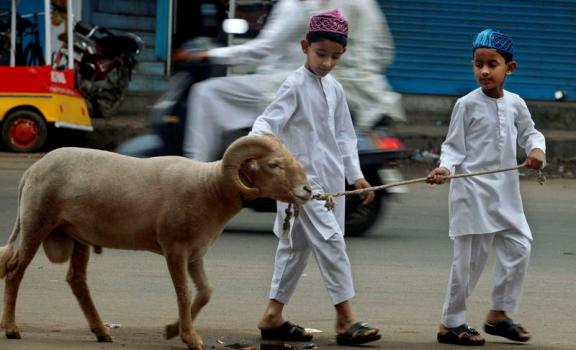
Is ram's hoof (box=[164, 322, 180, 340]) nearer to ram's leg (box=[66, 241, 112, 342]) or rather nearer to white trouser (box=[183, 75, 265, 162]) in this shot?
ram's leg (box=[66, 241, 112, 342])

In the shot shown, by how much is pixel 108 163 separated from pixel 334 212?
1.20 meters

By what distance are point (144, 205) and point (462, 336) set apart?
179 centimetres

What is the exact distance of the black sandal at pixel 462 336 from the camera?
21.0 feet

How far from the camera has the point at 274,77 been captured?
1012 centimetres

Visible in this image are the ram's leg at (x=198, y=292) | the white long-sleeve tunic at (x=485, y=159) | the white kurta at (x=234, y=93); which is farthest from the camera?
the white kurta at (x=234, y=93)

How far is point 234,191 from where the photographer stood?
580cm

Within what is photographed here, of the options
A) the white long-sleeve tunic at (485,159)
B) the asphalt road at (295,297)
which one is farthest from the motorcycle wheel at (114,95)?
the white long-sleeve tunic at (485,159)

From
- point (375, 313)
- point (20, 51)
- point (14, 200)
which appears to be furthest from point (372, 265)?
point (20, 51)

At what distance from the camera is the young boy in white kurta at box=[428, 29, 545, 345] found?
634cm

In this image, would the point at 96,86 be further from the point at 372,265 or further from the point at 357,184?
the point at 357,184

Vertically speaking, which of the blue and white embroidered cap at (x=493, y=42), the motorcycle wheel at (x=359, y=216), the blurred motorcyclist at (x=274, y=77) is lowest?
the motorcycle wheel at (x=359, y=216)

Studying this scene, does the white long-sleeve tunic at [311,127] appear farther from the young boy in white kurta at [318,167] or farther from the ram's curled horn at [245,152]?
the ram's curled horn at [245,152]

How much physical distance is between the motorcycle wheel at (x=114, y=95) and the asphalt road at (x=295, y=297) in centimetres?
628

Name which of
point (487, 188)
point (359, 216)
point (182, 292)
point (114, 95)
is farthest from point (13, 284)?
point (114, 95)
